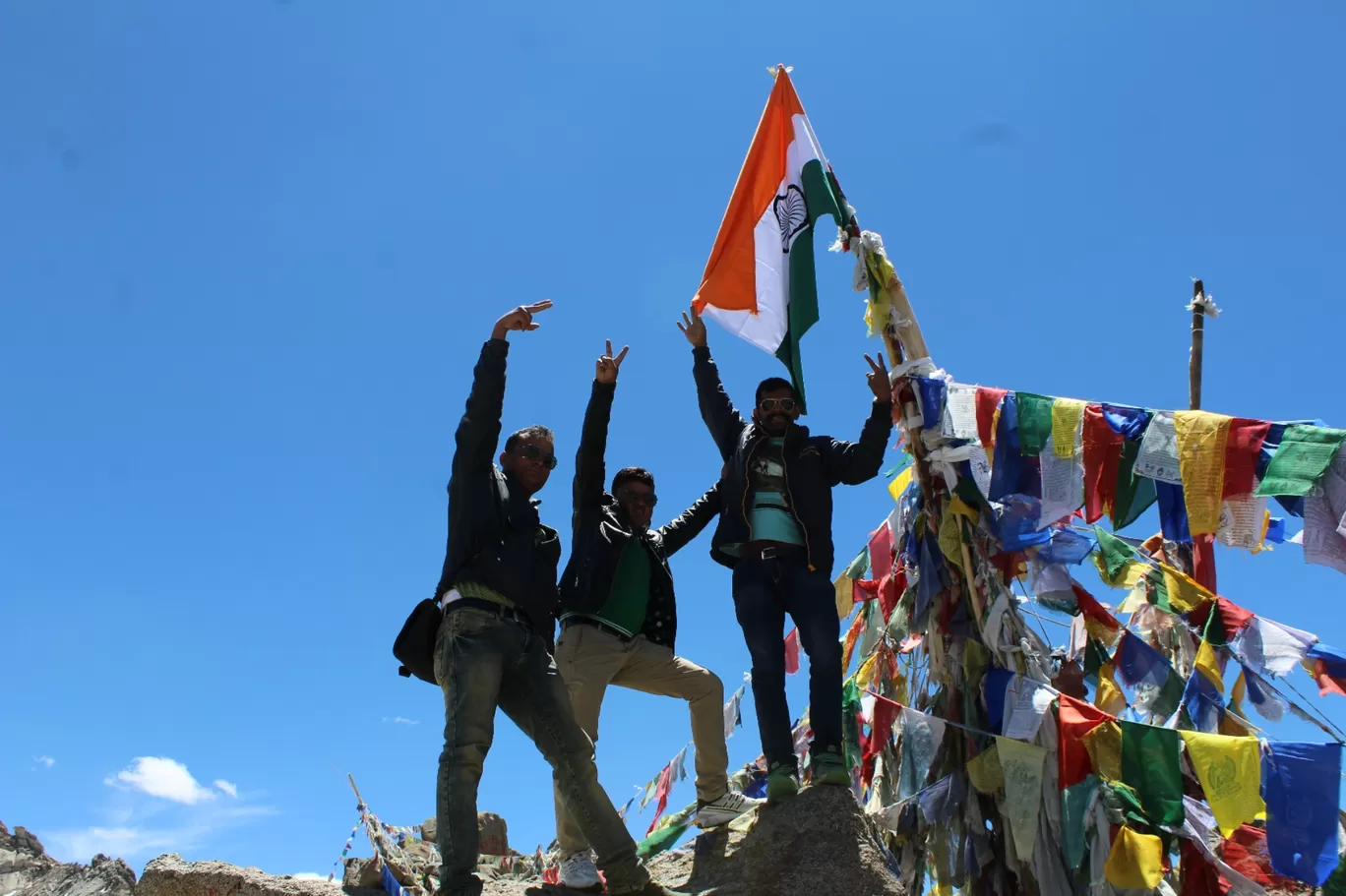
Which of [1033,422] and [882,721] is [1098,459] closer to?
[1033,422]

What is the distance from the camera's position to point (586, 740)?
17.2ft

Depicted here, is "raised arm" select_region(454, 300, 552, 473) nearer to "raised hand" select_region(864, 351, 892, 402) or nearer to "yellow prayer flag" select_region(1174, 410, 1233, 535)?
"raised hand" select_region(864, 351, 892, 402)

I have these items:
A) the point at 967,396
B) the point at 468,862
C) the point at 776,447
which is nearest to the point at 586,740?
the point at 468,862

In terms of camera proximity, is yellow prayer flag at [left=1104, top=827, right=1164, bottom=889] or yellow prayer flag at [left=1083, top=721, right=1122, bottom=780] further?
yellow prayer flag at [left=1083, top=721, right=1122, bottom=780]

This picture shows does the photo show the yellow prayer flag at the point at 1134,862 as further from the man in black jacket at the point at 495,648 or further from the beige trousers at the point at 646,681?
the man in black jacket at the point at 495,648

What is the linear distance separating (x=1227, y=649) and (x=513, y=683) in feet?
16.1

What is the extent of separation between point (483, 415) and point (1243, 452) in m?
4.27

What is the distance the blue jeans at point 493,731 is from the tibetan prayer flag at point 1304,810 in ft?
11.1

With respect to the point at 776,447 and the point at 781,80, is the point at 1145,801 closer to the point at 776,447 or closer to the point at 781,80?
the point at 776,447

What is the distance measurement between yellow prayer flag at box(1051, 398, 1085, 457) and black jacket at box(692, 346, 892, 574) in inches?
46.8

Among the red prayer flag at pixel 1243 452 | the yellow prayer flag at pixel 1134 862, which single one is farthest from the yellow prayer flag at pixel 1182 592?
the yellow prayer flag at pixel 1134 862

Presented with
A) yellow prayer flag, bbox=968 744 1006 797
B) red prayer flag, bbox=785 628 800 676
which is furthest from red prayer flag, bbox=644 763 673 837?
yellow prayer flag, bbox=968 744 1006 797

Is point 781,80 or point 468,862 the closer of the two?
point 468,862

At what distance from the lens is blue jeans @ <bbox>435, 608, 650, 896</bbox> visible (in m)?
4.73
